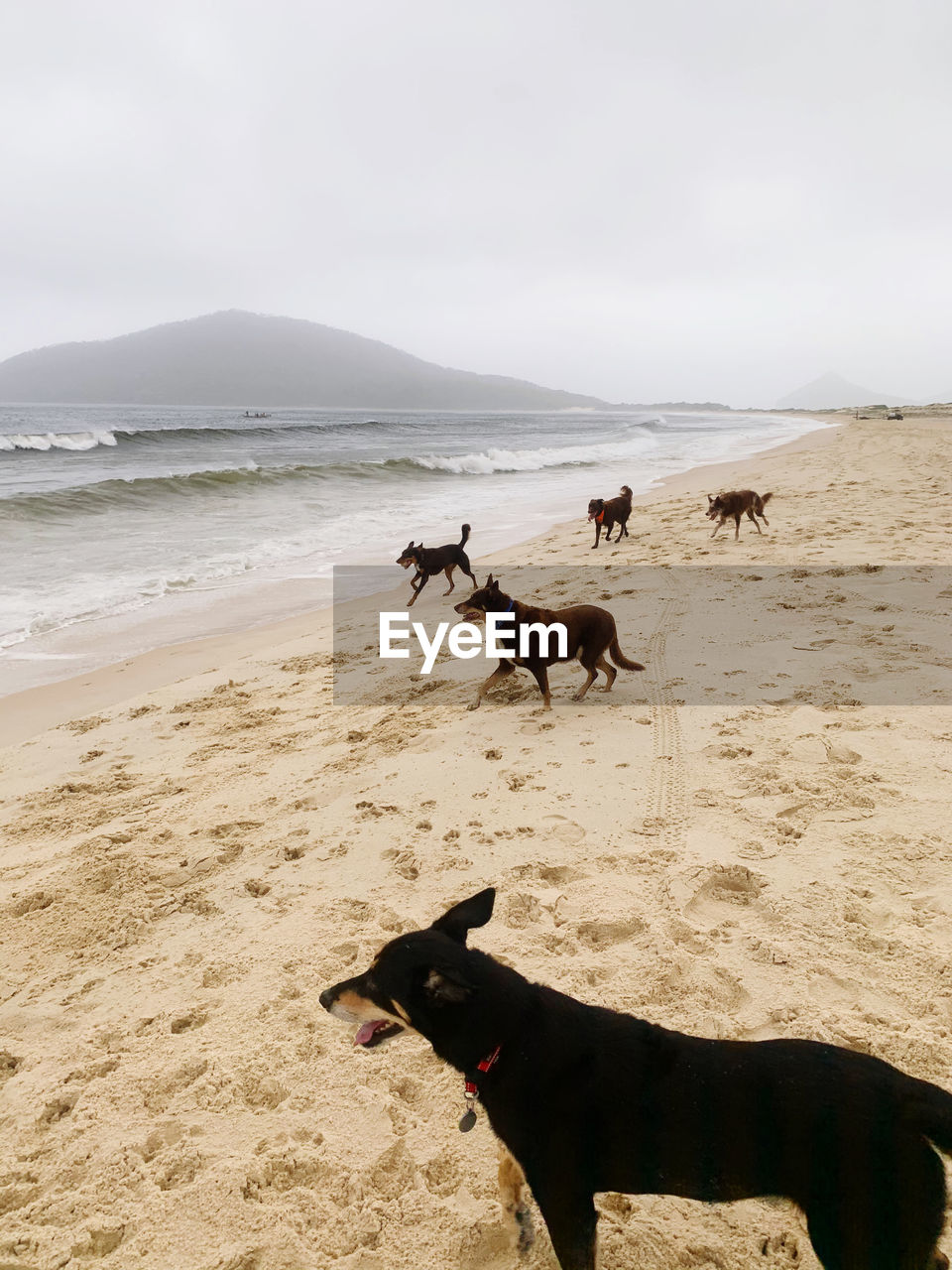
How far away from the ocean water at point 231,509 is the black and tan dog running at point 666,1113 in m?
7.02

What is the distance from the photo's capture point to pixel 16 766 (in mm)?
4750

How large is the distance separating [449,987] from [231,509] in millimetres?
16522

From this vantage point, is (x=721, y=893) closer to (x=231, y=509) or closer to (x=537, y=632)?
(x=537, y=632)

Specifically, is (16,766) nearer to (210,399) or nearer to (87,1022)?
(87,1022)

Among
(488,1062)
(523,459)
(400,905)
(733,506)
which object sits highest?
(523,459)

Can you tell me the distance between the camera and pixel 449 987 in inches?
69.9

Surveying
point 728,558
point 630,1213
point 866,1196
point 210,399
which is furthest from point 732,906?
point 210,399

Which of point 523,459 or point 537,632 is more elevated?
point 523,459

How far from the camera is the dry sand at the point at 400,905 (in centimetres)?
199

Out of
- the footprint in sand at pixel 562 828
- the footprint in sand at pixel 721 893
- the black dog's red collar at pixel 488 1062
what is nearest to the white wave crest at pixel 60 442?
the footprint in sand at pixel 562 828

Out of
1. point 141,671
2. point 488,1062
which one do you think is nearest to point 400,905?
point 488,1062

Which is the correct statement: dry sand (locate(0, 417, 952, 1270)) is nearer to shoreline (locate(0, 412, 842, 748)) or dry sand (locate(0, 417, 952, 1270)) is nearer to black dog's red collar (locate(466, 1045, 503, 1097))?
shoreline (locate(0, 412, 842, 748))

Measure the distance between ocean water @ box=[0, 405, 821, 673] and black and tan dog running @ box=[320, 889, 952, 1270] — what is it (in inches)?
276

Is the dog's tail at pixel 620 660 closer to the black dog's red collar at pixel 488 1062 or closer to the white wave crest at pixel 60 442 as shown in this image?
the black dog's red collar at pixel 488 1062
